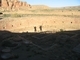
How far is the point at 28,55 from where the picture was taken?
34.4ft

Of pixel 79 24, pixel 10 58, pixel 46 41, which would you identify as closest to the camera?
pixel 10 58

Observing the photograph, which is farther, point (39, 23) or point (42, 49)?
point (39, 23)

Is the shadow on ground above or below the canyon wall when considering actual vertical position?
below

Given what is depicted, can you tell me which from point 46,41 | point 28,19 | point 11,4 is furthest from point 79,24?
point 11,4

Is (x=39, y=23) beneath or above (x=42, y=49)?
above

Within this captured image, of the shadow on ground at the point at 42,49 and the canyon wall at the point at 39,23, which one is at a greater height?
the canyon wall at the point at 39,23

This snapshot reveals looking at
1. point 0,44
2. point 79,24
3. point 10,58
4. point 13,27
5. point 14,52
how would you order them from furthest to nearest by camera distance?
point 79,24 → point 13,27 → point 0,44 → point 14,52 → point 10,58

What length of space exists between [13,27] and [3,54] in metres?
14.4

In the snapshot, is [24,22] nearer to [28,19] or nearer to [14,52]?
[28,19]

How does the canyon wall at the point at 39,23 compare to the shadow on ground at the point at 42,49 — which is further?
the canyon wall at the point at 39,23

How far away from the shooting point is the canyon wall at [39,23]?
2481cm

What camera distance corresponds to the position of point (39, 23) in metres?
29.5

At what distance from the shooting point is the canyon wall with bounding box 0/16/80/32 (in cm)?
2481

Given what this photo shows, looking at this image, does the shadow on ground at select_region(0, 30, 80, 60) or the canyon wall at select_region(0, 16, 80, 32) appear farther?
the canyon wall at select_region(0, 16, 80, 32)
